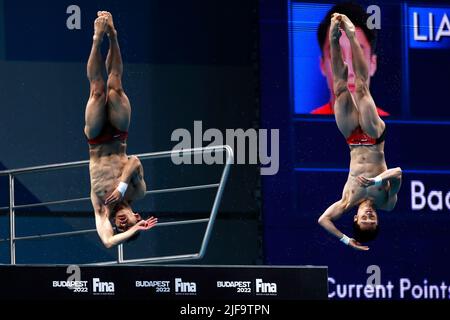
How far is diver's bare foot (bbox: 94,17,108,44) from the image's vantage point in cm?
949

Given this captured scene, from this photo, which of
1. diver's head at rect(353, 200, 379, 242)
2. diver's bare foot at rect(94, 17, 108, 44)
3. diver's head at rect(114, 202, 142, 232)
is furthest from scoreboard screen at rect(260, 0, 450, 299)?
diver's bare foot at rect(94, 17, 108, 44)

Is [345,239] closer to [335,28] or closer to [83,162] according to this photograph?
[335,28]

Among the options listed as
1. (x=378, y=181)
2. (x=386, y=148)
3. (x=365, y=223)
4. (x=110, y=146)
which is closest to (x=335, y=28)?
(x=378, y=181)

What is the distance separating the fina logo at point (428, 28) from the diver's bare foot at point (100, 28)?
7.06 feet

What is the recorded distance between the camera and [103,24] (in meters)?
9.56

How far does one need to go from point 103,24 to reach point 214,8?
3.56 ft

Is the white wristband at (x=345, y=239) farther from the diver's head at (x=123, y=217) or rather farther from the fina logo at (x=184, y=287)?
the diver's head at (x=123, y=217)

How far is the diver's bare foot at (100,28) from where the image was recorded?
31.1ft

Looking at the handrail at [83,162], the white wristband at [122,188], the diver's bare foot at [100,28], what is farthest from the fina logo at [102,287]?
the diver's bare foot at [100,28]

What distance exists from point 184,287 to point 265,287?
49cm

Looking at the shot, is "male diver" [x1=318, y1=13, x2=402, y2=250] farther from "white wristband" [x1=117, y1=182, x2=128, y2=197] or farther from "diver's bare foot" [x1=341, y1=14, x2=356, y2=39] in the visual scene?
"white wristband" [x1=117, y1=182, x2=128, y2=197]
